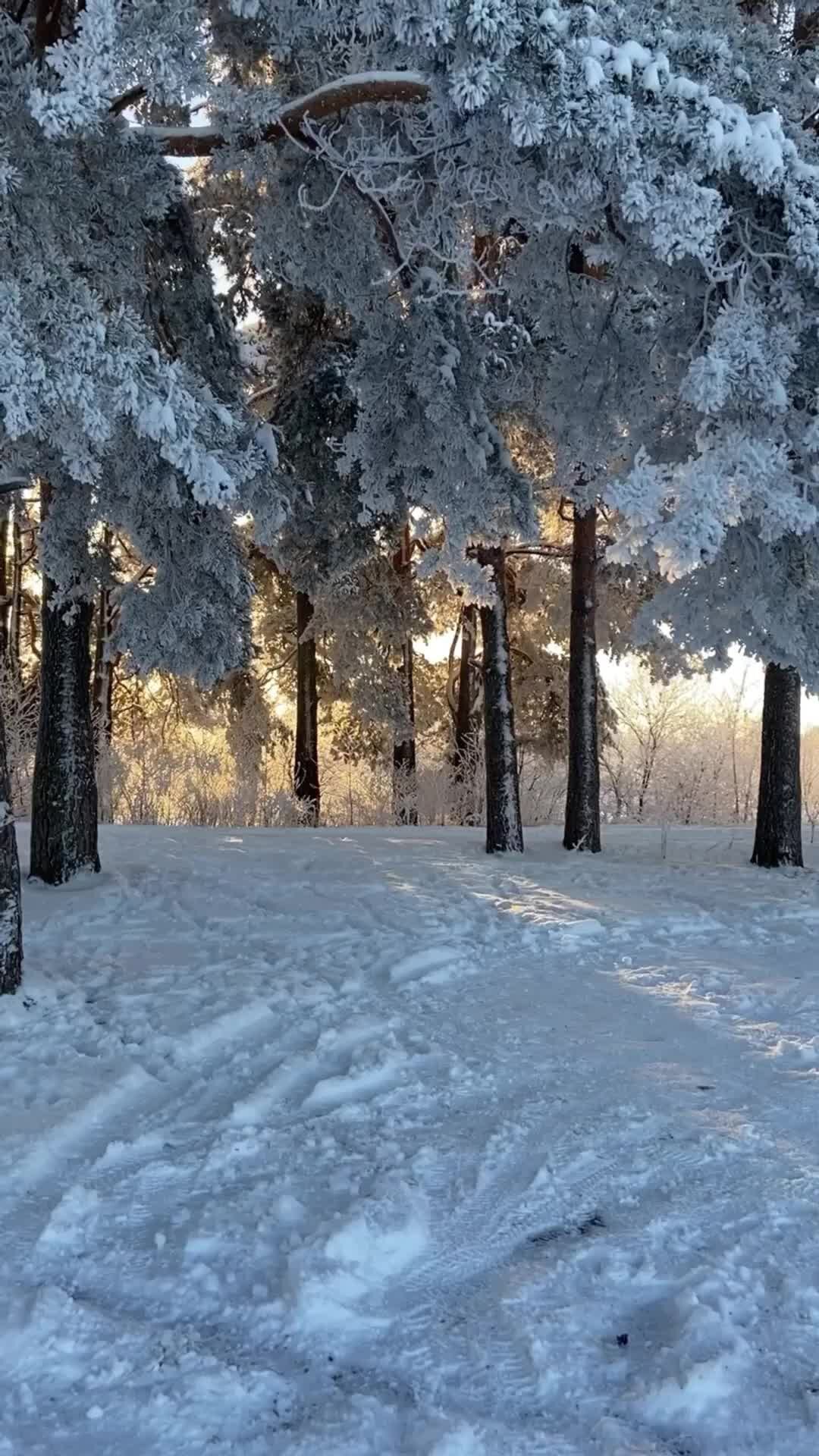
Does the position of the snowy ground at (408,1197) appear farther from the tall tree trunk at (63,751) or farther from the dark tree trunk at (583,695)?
the dark tree trunk at (583,695)

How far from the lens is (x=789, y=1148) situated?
3604 millimetres

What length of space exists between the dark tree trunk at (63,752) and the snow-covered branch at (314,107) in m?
3.56

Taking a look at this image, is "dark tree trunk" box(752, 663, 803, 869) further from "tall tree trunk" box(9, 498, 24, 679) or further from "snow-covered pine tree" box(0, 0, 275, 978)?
"tall tree trunk" box(9, 498, 24, 679)

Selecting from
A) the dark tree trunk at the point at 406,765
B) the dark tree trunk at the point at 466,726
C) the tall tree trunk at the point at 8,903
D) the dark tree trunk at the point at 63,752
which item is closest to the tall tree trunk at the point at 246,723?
the dark tree trunk at the point at 406,765

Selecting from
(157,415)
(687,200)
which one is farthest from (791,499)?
(157,415)

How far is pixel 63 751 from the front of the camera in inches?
325

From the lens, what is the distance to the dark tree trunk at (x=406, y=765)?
15.1m

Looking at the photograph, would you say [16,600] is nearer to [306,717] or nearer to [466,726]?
[306,717]

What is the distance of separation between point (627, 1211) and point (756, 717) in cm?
1511

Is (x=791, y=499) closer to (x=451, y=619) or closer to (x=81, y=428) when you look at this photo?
(x=81, y=428)

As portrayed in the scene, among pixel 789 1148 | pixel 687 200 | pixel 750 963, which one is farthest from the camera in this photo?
pixel 750 963

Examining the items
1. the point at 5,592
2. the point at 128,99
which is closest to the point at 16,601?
the point at 5,592

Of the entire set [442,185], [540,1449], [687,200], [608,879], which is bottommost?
[540,1449]

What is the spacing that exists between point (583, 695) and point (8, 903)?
270 inches
